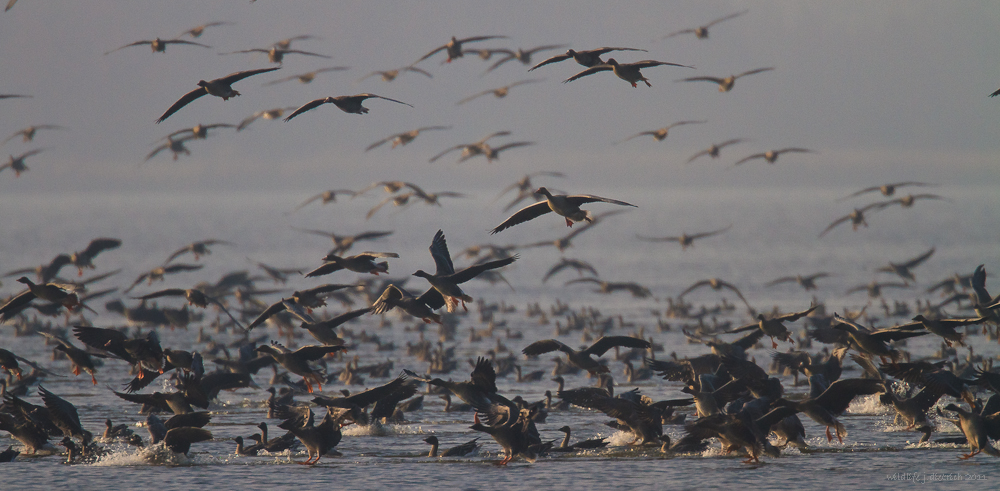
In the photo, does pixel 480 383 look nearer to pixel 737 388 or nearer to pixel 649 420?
pixel 649 420

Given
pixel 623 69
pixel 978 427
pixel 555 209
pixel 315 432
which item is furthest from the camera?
pixel 623 69

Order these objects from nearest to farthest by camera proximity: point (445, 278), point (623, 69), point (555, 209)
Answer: point (445, 278), point (555, 209), point (623, 69)

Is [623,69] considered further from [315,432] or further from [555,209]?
[315,432]

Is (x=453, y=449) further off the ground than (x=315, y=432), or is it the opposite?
(x=315, y=432)

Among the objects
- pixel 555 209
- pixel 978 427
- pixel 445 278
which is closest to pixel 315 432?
pixel 445 278

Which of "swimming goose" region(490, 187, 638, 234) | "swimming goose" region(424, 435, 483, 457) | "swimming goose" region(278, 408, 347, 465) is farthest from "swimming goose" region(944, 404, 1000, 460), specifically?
"swimming goose" region(278, 408, 347, 465)

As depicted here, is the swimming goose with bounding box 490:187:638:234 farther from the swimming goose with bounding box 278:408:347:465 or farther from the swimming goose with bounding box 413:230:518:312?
the swimming goose with bounding box 278:408:347:465

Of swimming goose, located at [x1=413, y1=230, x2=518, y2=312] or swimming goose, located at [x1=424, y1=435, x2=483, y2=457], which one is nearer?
swimming goose, located at [x1=424, y1=435, x2=483, y2=457]

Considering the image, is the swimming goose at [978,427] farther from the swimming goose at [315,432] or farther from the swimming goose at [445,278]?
the swimming goose at [315,432]

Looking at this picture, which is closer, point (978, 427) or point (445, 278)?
point (978, 427)

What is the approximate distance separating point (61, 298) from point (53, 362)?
1094 cm

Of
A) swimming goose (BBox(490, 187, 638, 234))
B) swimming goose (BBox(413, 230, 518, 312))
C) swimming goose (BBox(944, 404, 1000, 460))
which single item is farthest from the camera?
swimming goose (BBox(490, 187, 638, 234))

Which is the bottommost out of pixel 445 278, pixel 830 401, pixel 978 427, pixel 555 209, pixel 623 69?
pixel 978 427

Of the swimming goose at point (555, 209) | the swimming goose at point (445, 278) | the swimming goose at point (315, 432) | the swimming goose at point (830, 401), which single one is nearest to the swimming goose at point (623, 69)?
the swimming goose at point (555, 209)
